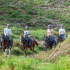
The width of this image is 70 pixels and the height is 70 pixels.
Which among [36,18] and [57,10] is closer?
[36,18]

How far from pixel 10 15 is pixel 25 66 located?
32135mm

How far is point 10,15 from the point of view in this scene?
1483 inches

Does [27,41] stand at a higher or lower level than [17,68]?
lower

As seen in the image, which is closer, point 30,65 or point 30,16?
point 30,65

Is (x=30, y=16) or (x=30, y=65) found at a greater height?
(x=30, y=65)

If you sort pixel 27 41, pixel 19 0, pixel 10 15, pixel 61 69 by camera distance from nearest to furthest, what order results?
1. pixel 61 69
2. pixel 27 41
3. pixel 10 15
4. pixel 19 0

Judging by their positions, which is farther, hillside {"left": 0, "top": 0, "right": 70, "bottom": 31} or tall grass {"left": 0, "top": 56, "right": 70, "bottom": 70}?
hillside {"left": 0, "top": 0, "right": 70, "bottom": 31}

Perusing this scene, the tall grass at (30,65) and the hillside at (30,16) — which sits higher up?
the tall grass at (30,65)

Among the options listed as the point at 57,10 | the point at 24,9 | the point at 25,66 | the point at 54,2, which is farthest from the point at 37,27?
the point at 25,66

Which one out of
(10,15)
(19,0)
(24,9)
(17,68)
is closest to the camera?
(17,68)

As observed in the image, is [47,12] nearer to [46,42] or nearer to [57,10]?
[57,10]

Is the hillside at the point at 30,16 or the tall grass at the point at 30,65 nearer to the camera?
the tall grass at the point at 30,65

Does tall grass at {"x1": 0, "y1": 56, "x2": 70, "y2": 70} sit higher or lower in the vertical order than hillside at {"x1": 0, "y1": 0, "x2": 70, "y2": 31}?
higher

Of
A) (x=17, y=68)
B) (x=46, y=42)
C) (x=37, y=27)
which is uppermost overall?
(x=17, y=68)
